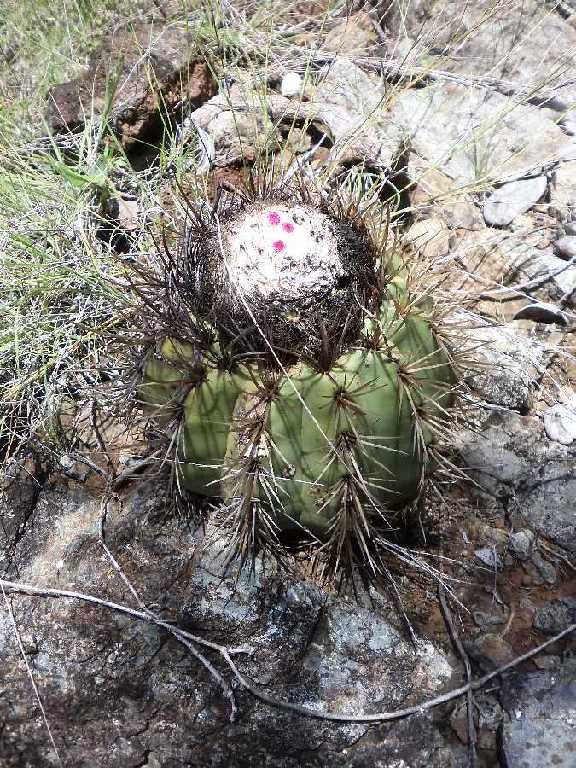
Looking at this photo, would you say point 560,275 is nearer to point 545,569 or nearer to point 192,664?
point 545,569

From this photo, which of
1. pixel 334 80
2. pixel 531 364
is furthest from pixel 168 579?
pixel 334 80

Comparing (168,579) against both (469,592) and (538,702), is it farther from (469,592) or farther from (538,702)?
(538,702)

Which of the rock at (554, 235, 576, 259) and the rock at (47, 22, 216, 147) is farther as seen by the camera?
the rock at (47, 22, 216, 147)

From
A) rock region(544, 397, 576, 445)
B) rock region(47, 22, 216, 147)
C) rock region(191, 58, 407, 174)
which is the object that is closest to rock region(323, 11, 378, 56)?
rock region(191, 58, 407, 174)

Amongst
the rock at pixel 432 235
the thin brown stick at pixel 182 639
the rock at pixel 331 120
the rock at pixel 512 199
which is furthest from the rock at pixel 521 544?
the rock at pixel 331 120

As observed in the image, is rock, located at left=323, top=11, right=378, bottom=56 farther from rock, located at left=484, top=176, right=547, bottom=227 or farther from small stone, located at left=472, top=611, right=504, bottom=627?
small stone, located at left=472, top=611, right=504, bottom=627

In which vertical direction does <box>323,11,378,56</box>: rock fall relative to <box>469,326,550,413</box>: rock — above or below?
above

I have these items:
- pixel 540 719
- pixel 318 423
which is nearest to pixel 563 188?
pixel 318 423
